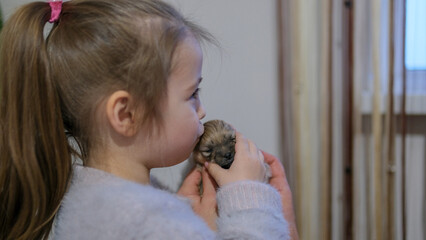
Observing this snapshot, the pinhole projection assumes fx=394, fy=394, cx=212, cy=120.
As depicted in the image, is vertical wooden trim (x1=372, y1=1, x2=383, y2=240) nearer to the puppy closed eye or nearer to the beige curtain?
the beige curtain

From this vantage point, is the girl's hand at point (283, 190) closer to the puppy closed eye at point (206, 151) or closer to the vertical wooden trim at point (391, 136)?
the puppy closed eye at point (206, 151)

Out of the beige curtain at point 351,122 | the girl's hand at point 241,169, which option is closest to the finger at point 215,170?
the girl's hand at point 241,169

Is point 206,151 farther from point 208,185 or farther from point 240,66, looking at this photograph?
point 240,66

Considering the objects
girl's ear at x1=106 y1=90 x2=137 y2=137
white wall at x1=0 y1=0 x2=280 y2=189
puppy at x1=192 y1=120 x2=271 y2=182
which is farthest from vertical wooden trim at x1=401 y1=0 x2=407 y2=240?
girl's ear at x1=106 y1=90 x2=137 y2=137

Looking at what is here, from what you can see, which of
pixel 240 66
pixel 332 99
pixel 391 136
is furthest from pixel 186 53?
pixel 391 136

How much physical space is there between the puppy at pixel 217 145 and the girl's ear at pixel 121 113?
27 centimetres

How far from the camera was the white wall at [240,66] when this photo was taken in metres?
1.20

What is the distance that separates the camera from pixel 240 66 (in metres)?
1.25

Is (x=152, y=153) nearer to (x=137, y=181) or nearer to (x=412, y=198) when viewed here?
(x=137, y=181)

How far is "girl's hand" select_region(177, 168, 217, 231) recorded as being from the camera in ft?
2.95

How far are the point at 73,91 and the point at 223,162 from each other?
385 millimetres

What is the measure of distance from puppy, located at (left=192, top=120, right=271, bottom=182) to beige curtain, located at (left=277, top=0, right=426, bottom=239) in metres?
0.35

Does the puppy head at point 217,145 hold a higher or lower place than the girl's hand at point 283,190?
higher

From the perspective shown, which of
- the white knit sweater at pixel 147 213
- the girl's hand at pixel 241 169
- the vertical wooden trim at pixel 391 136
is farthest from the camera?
the vertical wooden trim at pixel 391 136
